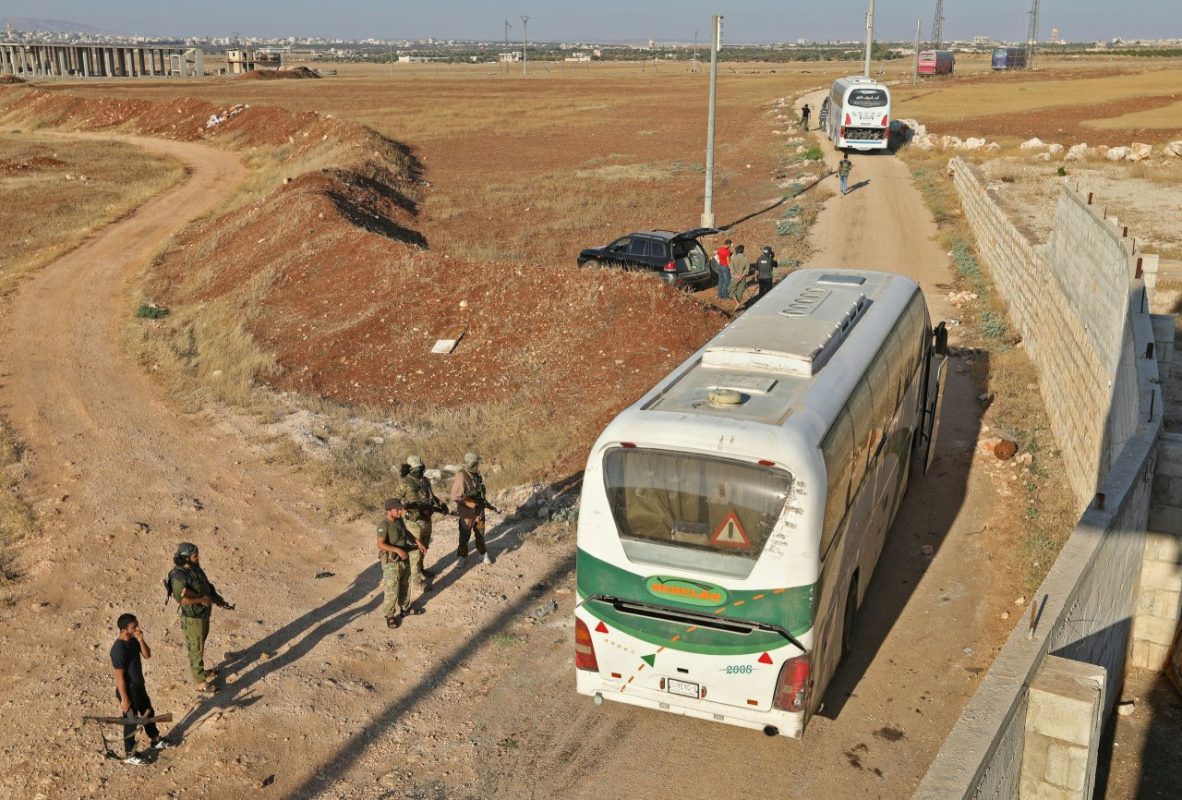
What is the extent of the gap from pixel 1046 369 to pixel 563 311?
9.11 metres

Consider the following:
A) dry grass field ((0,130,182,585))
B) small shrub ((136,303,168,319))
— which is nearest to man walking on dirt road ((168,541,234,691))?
dry grass field ((0,130,182,585))

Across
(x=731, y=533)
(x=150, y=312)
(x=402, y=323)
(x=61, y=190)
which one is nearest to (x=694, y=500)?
(x=731, y=533)

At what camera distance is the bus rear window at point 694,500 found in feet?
26.3

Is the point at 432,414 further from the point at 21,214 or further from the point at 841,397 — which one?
the point at 21,214

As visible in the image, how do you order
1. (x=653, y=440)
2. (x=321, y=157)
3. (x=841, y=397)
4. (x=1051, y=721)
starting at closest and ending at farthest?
1. (x=1051, y=721)
2. (x=653, y=440)
3. (x=841, y=397)
4. (x=321, y=157)

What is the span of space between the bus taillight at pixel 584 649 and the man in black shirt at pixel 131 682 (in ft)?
12.4

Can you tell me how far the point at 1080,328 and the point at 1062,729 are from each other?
8887 millimetres

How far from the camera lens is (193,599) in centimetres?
960

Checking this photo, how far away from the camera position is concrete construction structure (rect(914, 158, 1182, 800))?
23.5 ft

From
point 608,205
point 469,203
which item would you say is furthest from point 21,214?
point 608,205

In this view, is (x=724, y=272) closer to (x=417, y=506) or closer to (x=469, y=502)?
(x=469, y=502)

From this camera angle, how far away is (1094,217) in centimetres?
1555

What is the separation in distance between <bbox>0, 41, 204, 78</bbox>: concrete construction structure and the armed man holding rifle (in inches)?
5006

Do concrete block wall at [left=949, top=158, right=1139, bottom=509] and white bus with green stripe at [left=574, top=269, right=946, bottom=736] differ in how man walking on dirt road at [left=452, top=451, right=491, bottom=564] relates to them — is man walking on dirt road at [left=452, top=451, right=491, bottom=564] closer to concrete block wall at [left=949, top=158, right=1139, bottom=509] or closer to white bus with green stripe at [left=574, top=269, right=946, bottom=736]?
white bus with green stripe at [left=574, top=269, right=946, bottom=736]
